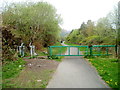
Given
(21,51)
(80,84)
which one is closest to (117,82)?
(80,84)

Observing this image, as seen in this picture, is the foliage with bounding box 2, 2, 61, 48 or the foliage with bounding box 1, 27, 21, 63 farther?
the foliage with bounding box 2, 2, 61, 48

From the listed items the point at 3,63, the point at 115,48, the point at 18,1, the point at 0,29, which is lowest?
the point at 3,63

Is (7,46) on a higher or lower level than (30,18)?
lower

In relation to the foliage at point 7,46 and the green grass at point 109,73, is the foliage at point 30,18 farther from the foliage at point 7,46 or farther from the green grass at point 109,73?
the green grass at point 109,73

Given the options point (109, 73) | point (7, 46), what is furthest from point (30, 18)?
point (109, 73)

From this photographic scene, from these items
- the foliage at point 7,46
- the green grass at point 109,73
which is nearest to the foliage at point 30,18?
the foliage at point 7,46

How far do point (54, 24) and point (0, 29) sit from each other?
10.6m

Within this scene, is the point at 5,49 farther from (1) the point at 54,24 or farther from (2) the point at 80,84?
(1) the point at 54,24

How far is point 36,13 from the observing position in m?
12.5

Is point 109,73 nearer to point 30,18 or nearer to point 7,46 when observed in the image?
point 7,46

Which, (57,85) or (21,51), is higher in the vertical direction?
(21,51)

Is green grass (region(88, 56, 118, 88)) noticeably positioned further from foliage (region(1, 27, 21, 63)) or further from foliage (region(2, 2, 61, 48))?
foliage (region(2, 2, 61, 48))

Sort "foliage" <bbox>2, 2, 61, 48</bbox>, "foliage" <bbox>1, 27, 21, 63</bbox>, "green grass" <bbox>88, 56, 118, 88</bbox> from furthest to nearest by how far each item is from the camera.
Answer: "foliage" <bbox>2, 2, 61, 48</bbox> → "foliage" <bbox>1, 27, 21, 63</bbox> → "green grass" <bbox>88, 56, 118, 88</bbox>

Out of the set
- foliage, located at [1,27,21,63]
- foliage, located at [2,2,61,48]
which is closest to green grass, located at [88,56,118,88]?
foliage, located at [1,27,21,63]
